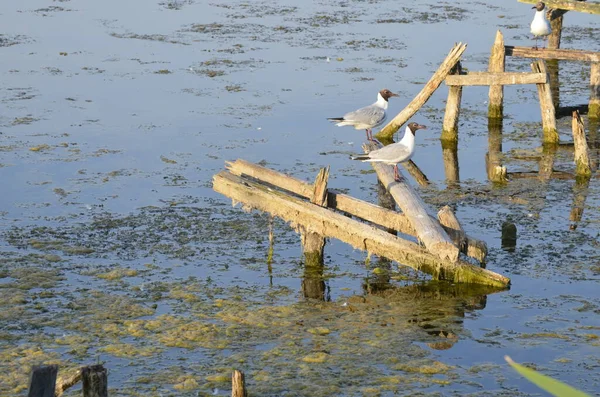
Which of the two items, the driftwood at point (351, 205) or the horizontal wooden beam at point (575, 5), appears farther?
the horizontal wooden beam at point (575, 5)

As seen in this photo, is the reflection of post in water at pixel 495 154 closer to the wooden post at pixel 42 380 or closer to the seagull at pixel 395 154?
the seagull at pixel 395 154

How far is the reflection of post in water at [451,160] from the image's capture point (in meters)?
14.2

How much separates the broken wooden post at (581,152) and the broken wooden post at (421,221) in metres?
3.54

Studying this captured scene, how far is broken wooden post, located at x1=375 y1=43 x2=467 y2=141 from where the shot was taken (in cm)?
1495

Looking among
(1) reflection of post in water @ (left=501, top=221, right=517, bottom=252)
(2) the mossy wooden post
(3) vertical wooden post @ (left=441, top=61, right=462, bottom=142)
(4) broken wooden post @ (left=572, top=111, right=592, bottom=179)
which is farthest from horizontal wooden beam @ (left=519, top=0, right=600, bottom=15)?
(2) the mossy wooden post

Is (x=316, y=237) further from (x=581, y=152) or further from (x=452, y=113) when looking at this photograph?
(x=452, y=113)

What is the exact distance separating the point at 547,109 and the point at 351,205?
6520 mm

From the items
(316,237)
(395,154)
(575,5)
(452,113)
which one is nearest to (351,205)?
(316,237)

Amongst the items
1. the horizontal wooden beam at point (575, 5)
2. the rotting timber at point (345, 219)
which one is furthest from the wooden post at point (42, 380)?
the horizontal wooden beam at point (575, 5)

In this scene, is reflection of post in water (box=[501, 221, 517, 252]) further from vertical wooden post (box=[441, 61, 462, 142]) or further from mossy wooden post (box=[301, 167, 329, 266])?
vertical wooden post (box=[441, 61, 462, 142])

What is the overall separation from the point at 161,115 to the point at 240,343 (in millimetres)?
9912

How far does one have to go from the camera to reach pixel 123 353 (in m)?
8.02

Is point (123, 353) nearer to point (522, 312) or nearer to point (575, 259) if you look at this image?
point (522, 312)

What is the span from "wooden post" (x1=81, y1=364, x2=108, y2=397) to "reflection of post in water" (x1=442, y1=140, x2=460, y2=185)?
9914mm
